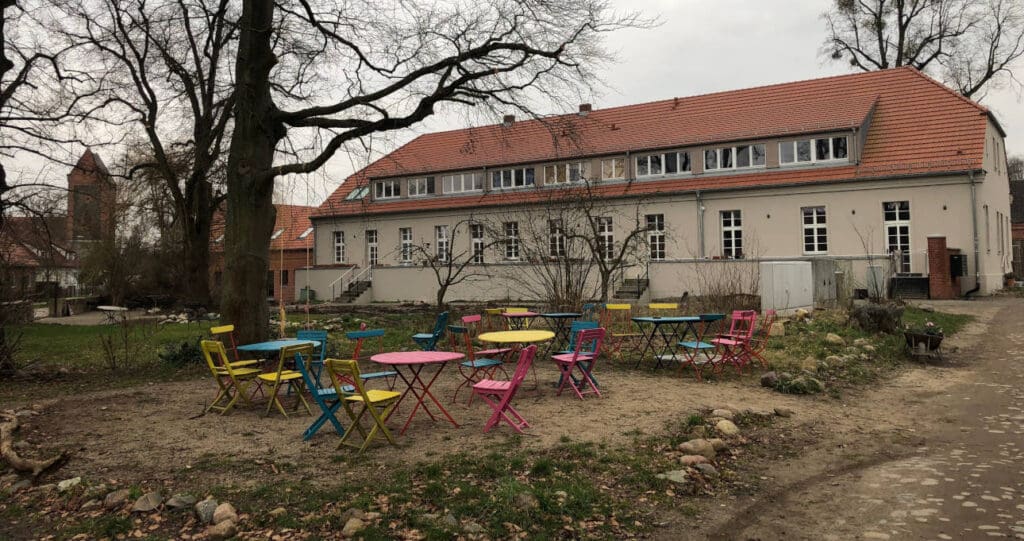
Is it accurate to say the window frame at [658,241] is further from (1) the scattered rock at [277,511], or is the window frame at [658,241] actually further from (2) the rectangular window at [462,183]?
(1) the scattered rock at [277,511]

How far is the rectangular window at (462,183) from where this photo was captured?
32.0 meters

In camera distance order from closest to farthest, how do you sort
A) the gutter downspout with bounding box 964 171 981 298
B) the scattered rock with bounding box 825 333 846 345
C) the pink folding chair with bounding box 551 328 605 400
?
the pink folding chair with bounding box 551 328 605 400 < the scattered rock with bounding box 825 333 846 345 < the gutter downspout with bounding box 964 171 981 298

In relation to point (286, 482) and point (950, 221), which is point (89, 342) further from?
point (950, 221)

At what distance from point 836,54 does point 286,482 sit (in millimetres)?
36662

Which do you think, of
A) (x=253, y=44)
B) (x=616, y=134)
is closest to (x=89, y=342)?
(x=253, y=44)

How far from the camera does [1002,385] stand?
8.86 metres

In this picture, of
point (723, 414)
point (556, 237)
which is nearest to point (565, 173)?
point (556, 237)

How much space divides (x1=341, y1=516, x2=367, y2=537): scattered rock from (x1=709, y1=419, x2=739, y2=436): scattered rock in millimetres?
3652

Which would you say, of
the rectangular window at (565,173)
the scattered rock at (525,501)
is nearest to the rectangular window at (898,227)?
the rectangular window at (565,173)

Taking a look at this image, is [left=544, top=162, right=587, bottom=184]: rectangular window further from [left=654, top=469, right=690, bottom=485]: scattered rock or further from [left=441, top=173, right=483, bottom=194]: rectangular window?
[left=654, top=469, right=690, bottom=485]: scattered rock

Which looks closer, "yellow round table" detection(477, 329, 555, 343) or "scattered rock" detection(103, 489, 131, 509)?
"scattered rock" detection(103, 489, 131, 509)

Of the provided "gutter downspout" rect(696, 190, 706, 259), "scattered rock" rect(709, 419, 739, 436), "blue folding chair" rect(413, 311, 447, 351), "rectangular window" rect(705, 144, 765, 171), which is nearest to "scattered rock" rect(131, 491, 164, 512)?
"scattered rock" rect(709, 419, 739, 436)

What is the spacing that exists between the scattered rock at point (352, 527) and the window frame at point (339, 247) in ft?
102

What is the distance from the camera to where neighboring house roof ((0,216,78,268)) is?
36.2 feet
